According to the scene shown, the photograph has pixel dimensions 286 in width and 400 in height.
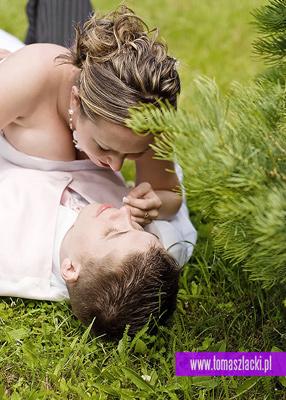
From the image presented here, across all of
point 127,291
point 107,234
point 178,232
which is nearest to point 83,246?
point 107,234

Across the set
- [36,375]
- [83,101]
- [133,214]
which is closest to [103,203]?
[133,214]

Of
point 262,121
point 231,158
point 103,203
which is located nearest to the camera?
point 231,158

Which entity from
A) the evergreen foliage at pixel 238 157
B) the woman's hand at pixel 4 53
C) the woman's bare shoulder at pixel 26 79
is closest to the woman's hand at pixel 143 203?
the woman's bare shoulder at pixel 26 79

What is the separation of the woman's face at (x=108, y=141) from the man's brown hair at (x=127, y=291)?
308mm

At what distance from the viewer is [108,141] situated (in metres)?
2.49

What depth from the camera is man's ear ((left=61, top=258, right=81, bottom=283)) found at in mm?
2504

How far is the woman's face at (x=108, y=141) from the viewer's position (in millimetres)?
2449

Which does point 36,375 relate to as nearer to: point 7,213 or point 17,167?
point 7,213

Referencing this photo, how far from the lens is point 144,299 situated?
2.43 metres

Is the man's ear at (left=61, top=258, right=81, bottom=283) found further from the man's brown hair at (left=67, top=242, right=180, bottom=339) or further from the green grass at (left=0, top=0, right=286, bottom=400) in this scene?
the green grass at (left=0, top=0, right=286, bottom=400)

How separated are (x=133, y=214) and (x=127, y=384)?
22.3 inches

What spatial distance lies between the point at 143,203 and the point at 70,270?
1.16ft

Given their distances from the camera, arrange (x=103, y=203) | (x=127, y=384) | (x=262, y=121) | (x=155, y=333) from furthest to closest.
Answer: (x=103, y=203)
(x=155, y=333)
(x=127, y=384)
(x=262, y=121)

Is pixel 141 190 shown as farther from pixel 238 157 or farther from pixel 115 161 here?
pixel 238 157
